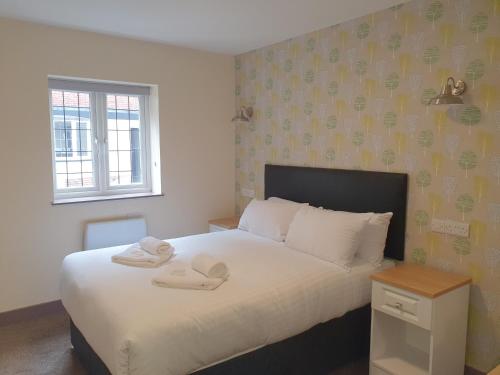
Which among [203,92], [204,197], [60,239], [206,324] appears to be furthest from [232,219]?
[206,324]

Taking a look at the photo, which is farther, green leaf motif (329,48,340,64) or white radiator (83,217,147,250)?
white radiator (83,217,147,250)

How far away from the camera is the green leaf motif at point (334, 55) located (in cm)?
318

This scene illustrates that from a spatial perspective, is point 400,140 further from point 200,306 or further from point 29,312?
point 29,312

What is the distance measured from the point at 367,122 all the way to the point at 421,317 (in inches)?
57.8

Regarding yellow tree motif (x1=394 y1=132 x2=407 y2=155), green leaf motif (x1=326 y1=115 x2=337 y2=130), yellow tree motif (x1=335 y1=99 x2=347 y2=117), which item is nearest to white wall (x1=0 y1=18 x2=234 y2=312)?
green leaf motif (x1=326 y1=115 x2=337 y2=130)

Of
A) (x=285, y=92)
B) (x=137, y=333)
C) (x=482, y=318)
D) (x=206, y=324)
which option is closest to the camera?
(x=137, y=333)

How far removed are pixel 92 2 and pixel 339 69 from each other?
6.22ft

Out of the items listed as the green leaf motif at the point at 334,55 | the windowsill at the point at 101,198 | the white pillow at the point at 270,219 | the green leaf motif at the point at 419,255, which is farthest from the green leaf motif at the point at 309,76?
the windowsill at the point at 101,198

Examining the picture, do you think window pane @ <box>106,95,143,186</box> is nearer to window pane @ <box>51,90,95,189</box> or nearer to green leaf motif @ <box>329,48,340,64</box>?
window pane @ <box>51,90,95,189</box>

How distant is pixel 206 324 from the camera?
191 centimetres

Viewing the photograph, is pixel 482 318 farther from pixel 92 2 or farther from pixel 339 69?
pixel 92 2

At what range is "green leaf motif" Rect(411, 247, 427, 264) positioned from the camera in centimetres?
267

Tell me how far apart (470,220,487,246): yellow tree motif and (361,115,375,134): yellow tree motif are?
0.99 m

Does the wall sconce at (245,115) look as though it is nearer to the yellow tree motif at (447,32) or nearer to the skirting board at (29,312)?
the yellow tree motif at (447,32)
